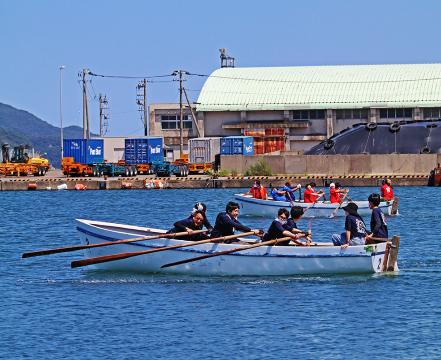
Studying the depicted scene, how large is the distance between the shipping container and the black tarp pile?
37.4 feet

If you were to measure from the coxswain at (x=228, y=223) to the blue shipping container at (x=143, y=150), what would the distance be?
77.2 meters

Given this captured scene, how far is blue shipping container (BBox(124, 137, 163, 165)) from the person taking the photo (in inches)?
4419

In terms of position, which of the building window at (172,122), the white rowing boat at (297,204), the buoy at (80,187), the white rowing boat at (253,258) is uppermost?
the building window at (172,122)

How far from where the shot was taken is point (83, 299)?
3312cm

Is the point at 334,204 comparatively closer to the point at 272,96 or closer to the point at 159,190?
the point at 159,190

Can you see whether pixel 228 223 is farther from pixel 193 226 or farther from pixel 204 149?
pixel 204 149

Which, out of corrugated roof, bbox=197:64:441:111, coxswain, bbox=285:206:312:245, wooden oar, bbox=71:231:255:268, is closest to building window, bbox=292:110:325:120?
corrugated roof, bbox=197:64:441:111

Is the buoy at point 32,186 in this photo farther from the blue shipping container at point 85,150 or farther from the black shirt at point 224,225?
the black shirt at point 224,225

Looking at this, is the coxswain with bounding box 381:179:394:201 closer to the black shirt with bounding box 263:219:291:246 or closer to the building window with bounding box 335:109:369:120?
the black shirt with bounding box 263:219:291:246

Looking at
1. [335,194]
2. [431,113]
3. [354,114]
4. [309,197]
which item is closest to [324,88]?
[354,114]

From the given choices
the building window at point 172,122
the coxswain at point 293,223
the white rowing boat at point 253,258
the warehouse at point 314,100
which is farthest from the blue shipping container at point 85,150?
the coxswain at point 293,223

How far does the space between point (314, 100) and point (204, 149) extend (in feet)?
66.5

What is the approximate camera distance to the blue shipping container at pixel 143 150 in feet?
368

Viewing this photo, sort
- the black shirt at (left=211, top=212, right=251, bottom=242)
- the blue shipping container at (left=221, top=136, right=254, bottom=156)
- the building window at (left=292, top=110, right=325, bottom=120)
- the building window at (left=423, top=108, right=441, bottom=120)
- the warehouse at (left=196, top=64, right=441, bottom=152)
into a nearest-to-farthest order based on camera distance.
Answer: the black shirt at (left=211, top=212, right=251, bottom=242)
the blue shipping container at (left=221, top=136, right=254, bottom=156)
the building window at (left=423, top=108, right=441, bottom=120)
the warehouse at (left=196, top=64, right=441, bottom=152)
the building window at (left=292, top=110, right=325, bottom=120)
